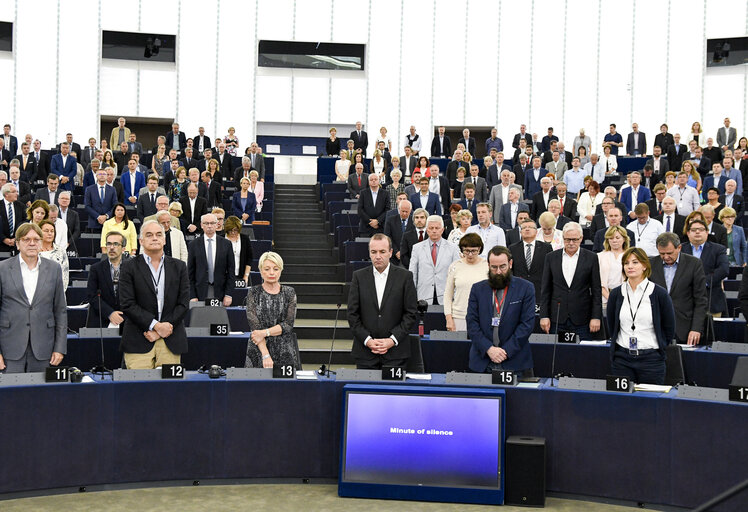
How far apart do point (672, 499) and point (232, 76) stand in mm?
18438

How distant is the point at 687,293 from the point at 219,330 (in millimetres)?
3350

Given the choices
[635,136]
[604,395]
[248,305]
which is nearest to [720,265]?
[604,395]

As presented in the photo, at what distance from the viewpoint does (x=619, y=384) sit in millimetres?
5242

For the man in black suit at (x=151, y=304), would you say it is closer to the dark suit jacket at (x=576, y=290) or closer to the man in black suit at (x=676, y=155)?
the dark suit jacket at (x=576, y=290)

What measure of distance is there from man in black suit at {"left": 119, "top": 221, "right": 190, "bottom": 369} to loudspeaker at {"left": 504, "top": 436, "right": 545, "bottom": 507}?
7.31 ft

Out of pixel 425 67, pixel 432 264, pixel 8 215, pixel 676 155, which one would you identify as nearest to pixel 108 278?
pixel 432 264

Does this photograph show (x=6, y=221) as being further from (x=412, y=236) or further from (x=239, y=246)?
(x=412, y=236)

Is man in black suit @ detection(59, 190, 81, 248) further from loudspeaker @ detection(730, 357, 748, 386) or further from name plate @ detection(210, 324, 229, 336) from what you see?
loudspeaker @ detection(730, 357, 748, 386)

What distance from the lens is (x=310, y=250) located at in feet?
42.3

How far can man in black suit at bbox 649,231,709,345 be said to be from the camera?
6527 mm

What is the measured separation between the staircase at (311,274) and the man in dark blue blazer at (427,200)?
130 cm

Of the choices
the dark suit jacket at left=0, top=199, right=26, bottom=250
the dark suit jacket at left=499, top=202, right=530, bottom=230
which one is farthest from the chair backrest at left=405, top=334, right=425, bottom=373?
the dark suit jacket at left=0, top=199, right=26, bottom=250

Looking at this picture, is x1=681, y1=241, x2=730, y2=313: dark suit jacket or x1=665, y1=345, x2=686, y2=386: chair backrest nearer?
x1=665, y1=345, x2=686, y2=386: chair backrest

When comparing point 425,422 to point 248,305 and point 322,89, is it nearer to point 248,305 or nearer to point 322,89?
point 248,305
